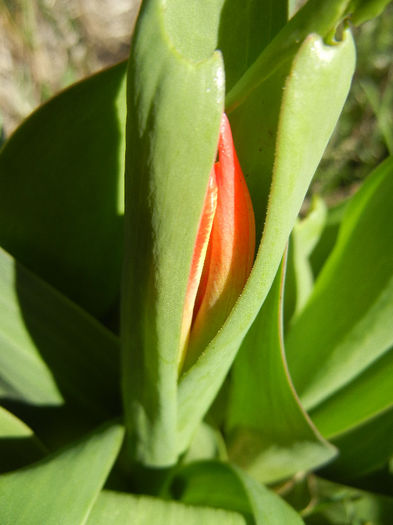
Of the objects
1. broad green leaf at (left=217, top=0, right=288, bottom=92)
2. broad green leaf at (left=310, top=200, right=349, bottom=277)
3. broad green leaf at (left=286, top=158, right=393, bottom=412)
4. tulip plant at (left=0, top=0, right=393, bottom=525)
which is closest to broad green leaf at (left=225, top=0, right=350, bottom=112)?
tulip plant at (left=0, top=0, right=393, bottom=525)

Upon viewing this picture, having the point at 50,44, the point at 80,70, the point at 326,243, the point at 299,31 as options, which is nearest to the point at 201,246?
the point at 299,31

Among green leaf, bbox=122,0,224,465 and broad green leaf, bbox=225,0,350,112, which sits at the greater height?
broad green leaf, bbox=225,0,350,112

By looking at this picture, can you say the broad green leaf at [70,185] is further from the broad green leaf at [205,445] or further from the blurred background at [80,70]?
the blurred background at [80,70]

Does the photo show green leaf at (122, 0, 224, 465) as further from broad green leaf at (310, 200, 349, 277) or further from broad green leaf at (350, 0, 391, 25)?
broad green leaf at (310, 200, 349, 277)

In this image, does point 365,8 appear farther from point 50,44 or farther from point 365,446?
point 50,44

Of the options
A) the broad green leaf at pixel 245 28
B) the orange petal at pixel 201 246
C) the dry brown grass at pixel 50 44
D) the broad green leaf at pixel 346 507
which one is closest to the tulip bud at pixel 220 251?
the orange petal at pixel 201 246

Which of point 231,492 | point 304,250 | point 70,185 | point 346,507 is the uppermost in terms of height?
point 70,185

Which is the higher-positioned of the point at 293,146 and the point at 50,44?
the point at 293,146
